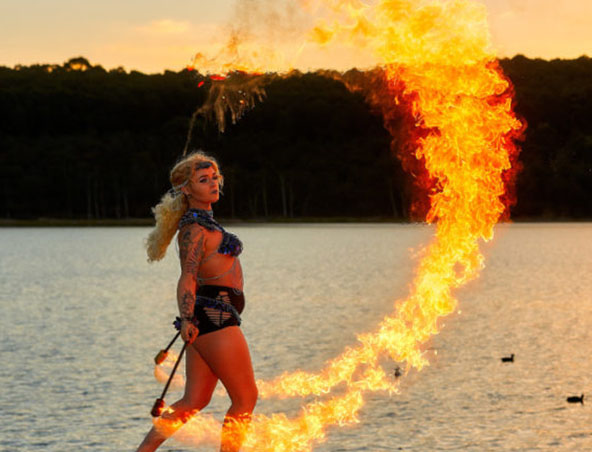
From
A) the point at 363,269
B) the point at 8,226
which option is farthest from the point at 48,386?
the point at 8,226

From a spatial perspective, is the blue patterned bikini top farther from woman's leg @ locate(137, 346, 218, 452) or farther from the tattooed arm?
woman's leg @ locate(137, 346, 218, 452)

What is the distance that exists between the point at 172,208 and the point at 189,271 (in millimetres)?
702

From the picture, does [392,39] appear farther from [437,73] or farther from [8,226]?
[8,226]

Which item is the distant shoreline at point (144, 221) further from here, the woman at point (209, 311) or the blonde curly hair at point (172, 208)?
the woman at point (209, 311)

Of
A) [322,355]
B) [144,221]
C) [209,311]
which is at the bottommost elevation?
[322,355]

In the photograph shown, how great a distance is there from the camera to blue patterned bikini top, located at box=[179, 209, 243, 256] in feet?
22.9

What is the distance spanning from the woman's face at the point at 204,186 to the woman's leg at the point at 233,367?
1.02 m

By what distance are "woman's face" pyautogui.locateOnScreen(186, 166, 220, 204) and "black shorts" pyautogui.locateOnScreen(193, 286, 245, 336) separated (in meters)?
0.70

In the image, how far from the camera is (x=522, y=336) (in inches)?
1244

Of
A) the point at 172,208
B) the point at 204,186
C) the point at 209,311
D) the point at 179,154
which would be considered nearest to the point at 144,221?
the point at 179,154

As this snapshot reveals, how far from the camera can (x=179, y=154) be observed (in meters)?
161

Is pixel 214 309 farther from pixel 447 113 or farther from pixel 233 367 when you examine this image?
pixel 447 113

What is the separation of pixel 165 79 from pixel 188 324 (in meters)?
90.8

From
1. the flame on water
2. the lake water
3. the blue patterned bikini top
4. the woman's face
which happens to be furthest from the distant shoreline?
the blue patterned bikini top
